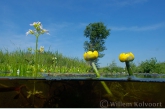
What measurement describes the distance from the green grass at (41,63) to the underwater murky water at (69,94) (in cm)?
27

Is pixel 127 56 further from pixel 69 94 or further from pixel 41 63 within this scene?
pixel 41 63

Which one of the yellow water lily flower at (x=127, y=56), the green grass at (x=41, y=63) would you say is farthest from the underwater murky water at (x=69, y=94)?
the yellow water lily flower at (x=127, y=56)

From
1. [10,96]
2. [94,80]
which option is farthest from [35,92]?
[94,80]

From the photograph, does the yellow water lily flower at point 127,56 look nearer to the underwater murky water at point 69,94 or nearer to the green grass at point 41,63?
the underwater murky water at point 69,94

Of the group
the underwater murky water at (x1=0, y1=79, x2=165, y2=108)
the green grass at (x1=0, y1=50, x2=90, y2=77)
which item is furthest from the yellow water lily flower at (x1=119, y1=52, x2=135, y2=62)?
the green grass at (x1=0, y1=50, x2=90, y2=77)

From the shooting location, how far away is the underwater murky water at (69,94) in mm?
1911

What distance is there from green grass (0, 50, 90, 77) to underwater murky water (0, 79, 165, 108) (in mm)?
267

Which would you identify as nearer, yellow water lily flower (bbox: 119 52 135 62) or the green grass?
yellow water lily flower (bbox: 119 52 135 62)

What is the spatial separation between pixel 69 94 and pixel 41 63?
69cm

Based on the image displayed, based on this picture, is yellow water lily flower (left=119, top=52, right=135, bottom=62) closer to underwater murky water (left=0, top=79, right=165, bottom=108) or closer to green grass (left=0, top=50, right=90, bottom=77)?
underwater murky water (left=0, top=79, right=165, bottom=108)

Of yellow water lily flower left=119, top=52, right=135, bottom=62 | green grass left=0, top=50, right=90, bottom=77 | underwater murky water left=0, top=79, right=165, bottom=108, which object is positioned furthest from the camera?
green grass left=0, top=50, right=90, bottom=77

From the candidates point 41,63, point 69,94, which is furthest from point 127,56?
point 41,63

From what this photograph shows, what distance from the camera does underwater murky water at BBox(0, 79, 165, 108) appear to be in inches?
75.2

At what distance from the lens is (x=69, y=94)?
1.93 metres
